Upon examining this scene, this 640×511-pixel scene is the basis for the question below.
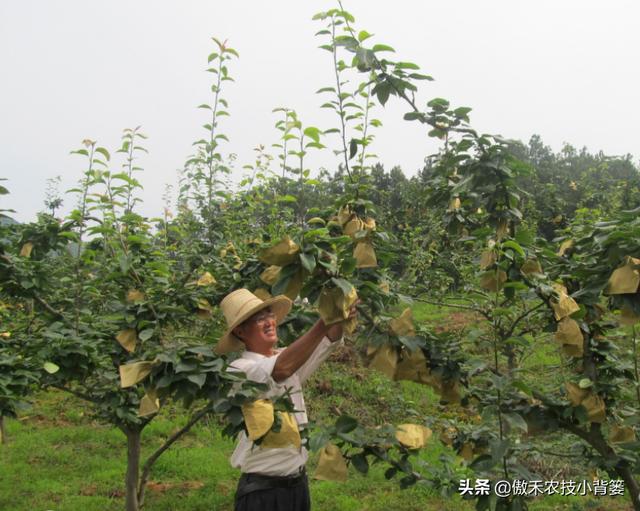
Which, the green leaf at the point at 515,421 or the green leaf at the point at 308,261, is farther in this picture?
the green leaf at the point at 515,421

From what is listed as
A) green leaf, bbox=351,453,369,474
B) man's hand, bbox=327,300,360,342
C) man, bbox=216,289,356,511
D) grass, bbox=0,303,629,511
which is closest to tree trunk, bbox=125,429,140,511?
grass, bbox=0,303,629,511

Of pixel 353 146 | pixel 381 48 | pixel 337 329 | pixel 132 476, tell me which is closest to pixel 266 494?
pixel 337 329

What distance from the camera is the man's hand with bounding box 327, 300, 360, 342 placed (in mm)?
1632

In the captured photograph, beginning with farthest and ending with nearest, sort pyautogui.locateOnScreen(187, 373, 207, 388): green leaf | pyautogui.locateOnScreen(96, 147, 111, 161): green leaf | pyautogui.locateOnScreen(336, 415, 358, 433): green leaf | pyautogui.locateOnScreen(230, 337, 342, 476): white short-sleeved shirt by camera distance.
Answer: pyautogui.locateOnScreen(96, 147, 111, 161): green leaf → pyautogui.locateOnScreen(230, 337, 342, 476): white short-sleeved shirt → pyautogui.locateOnScreen(336, 415, 358, 433): green leaf → pyautogui.locateOnScreen(187, 373, 207, 388): green leaf

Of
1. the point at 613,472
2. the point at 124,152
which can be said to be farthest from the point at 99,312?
the point at 613,472

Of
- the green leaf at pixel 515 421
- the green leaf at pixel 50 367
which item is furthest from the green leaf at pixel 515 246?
the green leaf at pixel 50 367

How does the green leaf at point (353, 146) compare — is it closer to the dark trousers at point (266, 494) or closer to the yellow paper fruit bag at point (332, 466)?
the yellow paper fruit bag at point (332, 466)

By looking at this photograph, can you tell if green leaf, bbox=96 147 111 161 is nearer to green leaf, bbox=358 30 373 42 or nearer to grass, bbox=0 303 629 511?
green leaf, bbox=358 30 373 42

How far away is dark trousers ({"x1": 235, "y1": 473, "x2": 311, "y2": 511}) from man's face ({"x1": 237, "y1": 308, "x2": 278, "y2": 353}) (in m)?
0.48

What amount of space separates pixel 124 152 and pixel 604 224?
2.19 m

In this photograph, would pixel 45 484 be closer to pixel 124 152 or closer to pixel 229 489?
pixel 229 489

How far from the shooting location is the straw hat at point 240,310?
6.30 ft

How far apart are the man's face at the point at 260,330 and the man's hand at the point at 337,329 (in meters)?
0.26

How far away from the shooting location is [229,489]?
434 cm
